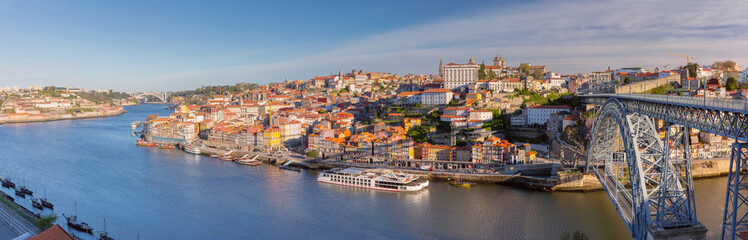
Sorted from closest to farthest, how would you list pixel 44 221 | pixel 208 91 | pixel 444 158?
1. pixel 44 221
2. pixel 444 158
3. pixel 208 91

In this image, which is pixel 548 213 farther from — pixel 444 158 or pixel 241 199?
pixel 241 199

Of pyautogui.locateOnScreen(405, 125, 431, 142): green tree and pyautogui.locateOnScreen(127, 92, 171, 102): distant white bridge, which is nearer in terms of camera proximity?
pyautogui.locateOnScreen(405, 125, 431, 142): green tree

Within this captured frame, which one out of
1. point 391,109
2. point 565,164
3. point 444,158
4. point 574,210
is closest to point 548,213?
point 574,210

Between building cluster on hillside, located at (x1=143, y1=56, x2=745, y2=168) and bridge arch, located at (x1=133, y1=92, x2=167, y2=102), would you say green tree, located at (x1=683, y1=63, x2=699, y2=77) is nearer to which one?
building cluster on hillside, located at (x1=143, y1=56, x2=745, y2=168)

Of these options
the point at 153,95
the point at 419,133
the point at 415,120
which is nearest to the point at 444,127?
the point at 419,133

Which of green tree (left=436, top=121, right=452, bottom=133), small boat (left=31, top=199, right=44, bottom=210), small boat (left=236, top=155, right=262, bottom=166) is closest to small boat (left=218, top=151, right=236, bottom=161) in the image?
small boat (left=236, top=155, right=262, bottom=166)

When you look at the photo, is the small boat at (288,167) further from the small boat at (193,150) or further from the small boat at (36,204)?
the small boat at (36,204)

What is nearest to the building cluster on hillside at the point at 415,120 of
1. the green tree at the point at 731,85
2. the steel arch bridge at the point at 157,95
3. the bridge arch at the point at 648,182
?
the green tree at the point at 731,85
